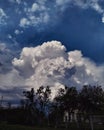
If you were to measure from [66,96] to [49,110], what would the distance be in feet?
62.0

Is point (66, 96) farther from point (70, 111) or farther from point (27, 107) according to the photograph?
point (27, 107)

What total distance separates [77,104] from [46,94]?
18.8 metres

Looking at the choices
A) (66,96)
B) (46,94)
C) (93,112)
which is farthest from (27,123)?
(93,112)

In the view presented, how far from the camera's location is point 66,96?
87.9m

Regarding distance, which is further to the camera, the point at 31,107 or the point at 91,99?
the point at 31,107

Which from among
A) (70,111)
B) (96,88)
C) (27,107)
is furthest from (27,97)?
(96,88)

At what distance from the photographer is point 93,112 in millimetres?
78312

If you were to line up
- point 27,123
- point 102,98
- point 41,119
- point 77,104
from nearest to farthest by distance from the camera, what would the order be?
point 102,98, point 77,104, point 27,123, point 41,119

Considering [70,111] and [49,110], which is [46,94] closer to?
[49,110]

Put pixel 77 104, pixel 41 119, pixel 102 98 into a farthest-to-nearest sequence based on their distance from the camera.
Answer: pixel 41 119 < pixel 77 104 < pixel 102 98

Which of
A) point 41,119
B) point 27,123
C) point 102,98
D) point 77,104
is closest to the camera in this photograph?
point 102,98

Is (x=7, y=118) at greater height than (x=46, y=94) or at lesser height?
lesser

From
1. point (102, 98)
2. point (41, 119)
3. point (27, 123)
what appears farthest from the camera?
point (41, 119)

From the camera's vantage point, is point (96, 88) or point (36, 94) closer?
point (96, 88)
